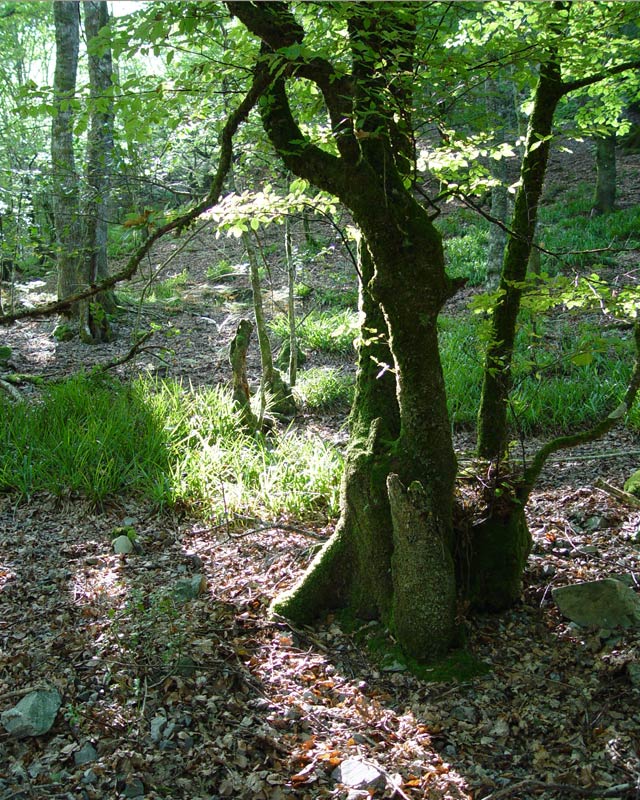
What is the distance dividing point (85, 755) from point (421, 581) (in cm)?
163

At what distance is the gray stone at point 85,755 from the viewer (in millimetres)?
2477

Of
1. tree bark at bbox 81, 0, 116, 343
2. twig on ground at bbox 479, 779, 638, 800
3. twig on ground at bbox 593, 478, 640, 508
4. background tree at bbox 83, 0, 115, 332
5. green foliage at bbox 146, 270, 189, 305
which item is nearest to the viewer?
twig on ground at bbox 479, 779, 638, 800

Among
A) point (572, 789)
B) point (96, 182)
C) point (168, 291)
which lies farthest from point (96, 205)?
point (572, 789)

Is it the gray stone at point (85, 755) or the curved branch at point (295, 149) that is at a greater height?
the curved branch at point (295, 149)

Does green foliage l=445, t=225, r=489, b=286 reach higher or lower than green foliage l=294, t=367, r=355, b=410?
higher

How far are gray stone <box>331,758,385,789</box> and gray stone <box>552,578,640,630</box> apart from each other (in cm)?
143

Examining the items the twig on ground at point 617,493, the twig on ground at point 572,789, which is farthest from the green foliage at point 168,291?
the twig on ground at point 572,789

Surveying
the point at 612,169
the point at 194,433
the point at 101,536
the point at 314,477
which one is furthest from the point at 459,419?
the point at 612,169

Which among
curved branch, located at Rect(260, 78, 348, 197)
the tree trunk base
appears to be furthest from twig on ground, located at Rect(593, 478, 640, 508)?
curved branch, located at Rect(260, 78, 348, 197)

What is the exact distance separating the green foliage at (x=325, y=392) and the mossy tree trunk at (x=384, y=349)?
3.77 meters

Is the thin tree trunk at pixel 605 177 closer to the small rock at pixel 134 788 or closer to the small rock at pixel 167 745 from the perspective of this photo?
the small rock at pixel 167 745

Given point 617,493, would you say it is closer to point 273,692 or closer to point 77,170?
point 273,692

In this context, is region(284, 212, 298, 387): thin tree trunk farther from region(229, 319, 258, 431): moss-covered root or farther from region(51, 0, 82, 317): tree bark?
region(51, 0, 82, 317): tree bark

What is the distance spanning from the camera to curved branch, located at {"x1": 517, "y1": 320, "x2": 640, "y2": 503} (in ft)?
9.93
